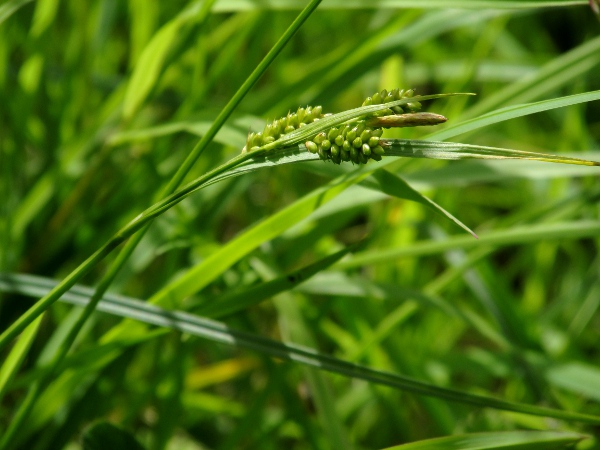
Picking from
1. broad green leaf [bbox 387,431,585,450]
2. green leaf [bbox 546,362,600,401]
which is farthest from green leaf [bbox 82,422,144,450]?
green leaf [bbox 546,362,600,401]

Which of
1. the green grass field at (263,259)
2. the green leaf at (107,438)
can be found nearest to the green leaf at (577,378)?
the green grass field at (263,259)

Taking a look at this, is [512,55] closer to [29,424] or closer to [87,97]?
[87,97]

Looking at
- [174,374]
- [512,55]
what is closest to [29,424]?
[174,374]

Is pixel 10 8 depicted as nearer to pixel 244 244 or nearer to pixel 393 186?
pixel 244 244

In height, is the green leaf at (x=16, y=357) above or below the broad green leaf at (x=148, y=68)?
below

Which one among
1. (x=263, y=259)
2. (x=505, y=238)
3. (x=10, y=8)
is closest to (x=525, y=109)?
(x=505, y=238)

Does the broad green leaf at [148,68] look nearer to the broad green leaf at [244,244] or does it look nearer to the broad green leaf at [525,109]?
the broad green leaf at [244,244]
